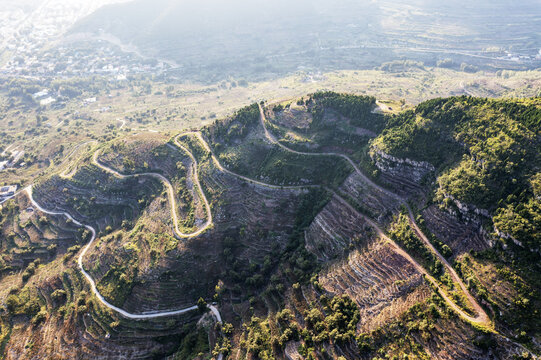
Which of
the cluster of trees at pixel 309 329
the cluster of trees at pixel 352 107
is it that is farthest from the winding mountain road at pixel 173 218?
the cluster of trees at pixel 352 107

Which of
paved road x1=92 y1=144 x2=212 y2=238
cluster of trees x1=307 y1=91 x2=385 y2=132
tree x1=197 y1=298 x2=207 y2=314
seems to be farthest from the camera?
cluster of trees x1=307 y1=91 x2=385 y2=132

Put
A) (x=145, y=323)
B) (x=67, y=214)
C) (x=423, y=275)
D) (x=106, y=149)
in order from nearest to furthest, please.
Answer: (x=423, y=275) < (x=145, y=323) < (x=67, y=214) < (x=106, y=149)

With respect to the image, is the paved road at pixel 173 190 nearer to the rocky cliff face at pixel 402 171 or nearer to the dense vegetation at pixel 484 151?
the rocky cliff face at pixel 402 171

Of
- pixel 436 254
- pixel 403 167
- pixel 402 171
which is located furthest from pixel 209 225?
pixel 436 254

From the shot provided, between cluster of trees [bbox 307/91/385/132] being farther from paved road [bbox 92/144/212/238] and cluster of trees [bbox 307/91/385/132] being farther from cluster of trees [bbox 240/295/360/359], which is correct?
cluster of trees [bbox 240/295/360/359]

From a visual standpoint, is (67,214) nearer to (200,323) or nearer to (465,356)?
(200,323)

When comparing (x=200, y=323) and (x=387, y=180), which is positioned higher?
(x=387, y=180)

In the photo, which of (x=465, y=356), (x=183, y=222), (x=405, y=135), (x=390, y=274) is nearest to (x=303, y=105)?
(x=405, y=135)

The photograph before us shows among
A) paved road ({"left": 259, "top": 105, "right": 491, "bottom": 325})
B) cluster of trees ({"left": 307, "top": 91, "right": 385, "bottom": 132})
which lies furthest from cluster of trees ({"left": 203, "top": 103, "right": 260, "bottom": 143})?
paved road ({"left": 259, "top": 105, "right": 491, "bottom": 325})
